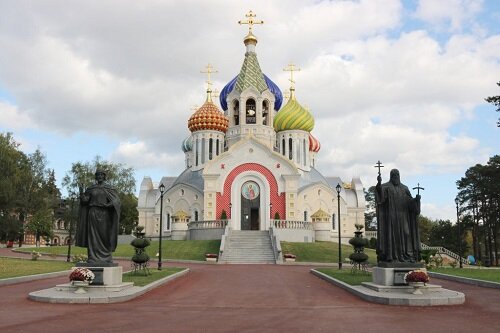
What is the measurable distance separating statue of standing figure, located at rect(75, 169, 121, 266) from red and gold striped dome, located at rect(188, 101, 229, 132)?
35.4 m

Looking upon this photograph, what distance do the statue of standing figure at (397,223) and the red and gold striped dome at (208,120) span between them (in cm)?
3592

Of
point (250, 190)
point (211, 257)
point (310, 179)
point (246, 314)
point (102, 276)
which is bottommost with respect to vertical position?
point (246, 314)

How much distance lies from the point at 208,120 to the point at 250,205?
37.0 ft

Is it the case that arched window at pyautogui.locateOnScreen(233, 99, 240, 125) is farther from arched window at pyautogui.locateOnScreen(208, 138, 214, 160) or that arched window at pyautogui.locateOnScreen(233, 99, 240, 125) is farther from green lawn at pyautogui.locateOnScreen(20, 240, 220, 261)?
green lawn at pyautogui.locateOnScreen(20, 240, 220, 261)

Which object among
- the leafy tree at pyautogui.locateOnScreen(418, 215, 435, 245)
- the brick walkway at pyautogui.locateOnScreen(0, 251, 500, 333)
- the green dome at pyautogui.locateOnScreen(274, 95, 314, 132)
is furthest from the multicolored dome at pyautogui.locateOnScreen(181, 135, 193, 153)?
the brick walkway at pyautogui.locateOnScreen(0, 251, 500, 333)

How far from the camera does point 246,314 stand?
10633 mm

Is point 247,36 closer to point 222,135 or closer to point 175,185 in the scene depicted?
point 222,135

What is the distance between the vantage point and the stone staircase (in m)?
32.7

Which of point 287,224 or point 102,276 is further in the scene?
point 287,224

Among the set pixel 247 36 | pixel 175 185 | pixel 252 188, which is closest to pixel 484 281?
pixel 252 188

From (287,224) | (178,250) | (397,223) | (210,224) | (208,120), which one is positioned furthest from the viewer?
(208,120)

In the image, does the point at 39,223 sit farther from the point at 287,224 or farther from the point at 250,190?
the point at 287,224

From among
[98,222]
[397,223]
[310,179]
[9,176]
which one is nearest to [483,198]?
[310,179]

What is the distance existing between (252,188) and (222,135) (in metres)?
9.38
